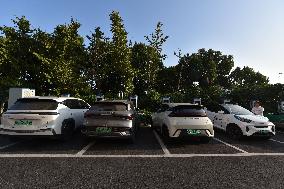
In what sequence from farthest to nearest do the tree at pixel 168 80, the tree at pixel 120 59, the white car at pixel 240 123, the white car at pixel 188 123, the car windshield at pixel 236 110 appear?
the tree at pixel 168 80
the tree at pixel 120 59
the car windshield at pixel 236 110
the white car at pixel 240 123
the white car at pixel 188 123

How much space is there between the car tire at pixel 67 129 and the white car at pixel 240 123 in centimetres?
583

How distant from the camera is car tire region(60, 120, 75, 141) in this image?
8508 millimetres

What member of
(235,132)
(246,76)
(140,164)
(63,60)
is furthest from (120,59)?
(246,76)

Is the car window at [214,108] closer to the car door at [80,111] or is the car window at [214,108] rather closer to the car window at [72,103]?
the car door at [80,111]

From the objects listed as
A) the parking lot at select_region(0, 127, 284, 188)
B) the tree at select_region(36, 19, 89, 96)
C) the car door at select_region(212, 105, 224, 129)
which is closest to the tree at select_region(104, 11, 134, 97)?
the tree at select_region(36, 19, 89, 96)

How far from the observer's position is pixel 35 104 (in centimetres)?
832

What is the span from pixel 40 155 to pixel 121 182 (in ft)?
10.1

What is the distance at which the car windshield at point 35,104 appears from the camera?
322 inches

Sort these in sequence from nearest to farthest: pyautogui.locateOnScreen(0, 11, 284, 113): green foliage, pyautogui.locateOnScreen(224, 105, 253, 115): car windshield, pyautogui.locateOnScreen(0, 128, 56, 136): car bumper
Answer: pyautogui.locateOnScreen(0, 128, 56, 136): car bumper → pyautogui.locateOnScreen(224, 105, 253, 115): car windshield → pyautogui.locateOnScreen(0, 11, 284, 113): green foliage

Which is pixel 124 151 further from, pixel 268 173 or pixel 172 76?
pixel 172 76

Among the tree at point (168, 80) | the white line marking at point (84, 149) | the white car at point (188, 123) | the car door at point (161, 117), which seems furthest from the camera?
the tree at point (168, 80)

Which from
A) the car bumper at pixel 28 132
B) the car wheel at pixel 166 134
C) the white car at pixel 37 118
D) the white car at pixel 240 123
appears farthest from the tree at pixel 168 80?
the car bumper at pixel 28 132

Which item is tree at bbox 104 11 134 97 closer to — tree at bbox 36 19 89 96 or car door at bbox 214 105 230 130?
tree at bbox 36 19 89 96


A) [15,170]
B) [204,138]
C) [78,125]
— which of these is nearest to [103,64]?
[78,125]
